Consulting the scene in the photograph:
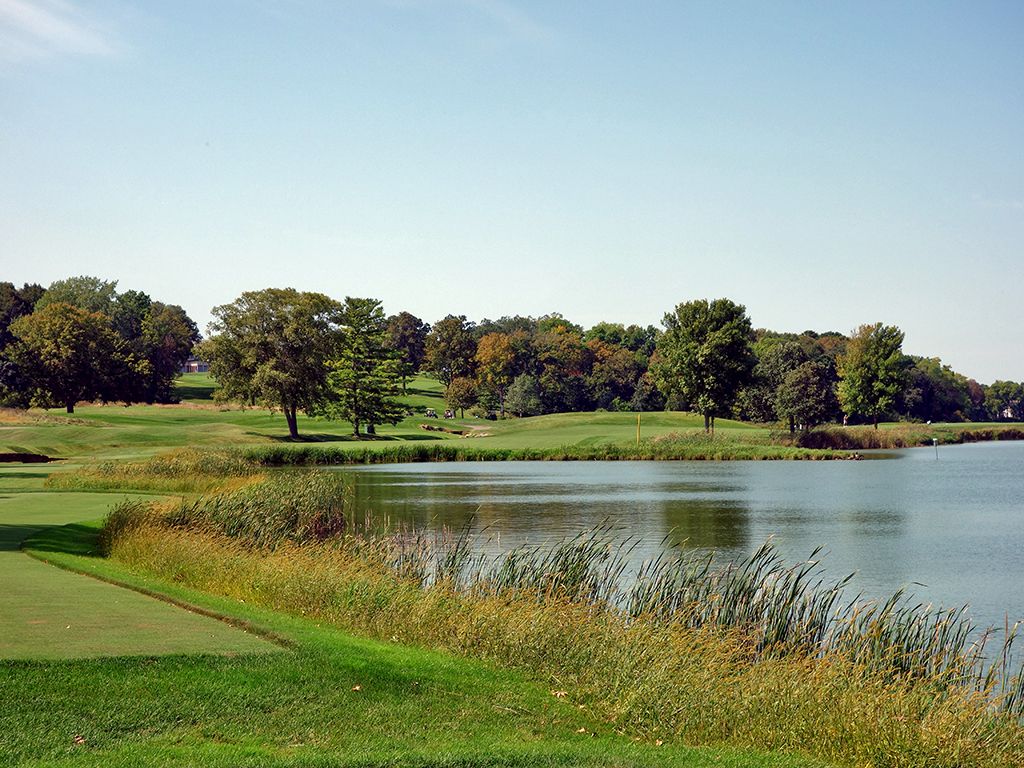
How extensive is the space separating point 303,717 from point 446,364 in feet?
475

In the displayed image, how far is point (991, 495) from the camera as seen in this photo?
5012 centimetres

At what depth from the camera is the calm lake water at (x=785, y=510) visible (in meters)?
27.3

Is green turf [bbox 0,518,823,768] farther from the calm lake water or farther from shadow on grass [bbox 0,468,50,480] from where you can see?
shadow on grass [bbox 0,468,50,480]

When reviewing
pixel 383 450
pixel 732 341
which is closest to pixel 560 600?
pixel 383 450

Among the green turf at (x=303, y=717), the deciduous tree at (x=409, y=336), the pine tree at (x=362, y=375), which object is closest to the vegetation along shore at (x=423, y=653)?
the green turf at (x=303, y=717)

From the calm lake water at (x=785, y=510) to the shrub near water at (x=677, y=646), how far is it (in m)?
6.12

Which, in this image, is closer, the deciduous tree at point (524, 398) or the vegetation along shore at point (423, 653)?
the vegetation along shore at point (423, 653)

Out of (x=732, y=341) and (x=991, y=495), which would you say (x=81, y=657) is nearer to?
(x=991, y=495)

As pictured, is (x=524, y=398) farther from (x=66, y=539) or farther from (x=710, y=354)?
(x=66, y=539)

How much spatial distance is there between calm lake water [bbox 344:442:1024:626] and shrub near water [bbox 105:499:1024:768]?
20.1 feet

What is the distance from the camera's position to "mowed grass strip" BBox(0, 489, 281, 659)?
41.3 ft

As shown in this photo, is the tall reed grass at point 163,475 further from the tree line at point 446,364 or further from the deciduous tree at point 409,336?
the deciduous tree at point 409,336

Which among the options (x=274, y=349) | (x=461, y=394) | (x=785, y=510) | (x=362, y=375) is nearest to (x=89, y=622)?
(x=785, y=510)

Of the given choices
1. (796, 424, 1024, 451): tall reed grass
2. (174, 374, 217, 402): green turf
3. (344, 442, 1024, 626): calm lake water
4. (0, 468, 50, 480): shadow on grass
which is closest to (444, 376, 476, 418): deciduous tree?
(174, 374, 217, 402): green turf
